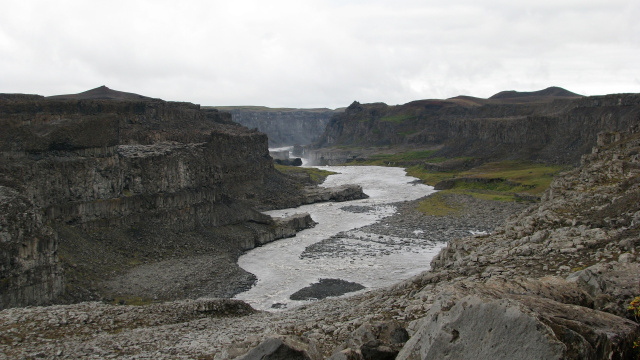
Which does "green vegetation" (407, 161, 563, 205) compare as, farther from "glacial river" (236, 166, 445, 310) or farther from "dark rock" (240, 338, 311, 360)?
"dark rock" (240, 338, 311, 360)

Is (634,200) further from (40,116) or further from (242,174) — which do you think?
(242,174)

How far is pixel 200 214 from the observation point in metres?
60.1

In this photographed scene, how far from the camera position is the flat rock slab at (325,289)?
39741mm

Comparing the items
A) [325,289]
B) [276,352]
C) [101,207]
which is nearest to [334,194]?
[101,207]

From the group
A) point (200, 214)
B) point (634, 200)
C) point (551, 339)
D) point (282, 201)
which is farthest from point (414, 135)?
point (551, 339)

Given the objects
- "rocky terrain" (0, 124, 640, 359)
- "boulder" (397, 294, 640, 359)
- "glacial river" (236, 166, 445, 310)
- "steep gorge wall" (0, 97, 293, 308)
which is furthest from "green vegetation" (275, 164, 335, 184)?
"boulder" (397, 294, 640, 359)

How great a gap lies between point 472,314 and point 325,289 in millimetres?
30989

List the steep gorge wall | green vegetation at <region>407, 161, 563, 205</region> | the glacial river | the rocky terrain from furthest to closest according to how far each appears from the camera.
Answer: green vegetation at <region>407, 161, 563, 205</region> → the glacial river → the steep gorge wall → the rocky terrain

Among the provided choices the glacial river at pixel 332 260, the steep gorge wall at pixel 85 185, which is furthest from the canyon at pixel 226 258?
the glacial river at pixel 332 260

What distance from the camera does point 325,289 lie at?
4131cm

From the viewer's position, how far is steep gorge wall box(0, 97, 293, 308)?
113 ft

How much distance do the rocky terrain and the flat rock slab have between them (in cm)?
955

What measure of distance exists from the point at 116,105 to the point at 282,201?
28793mm

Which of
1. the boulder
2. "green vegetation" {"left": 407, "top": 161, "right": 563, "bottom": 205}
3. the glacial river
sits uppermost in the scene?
the boulder
